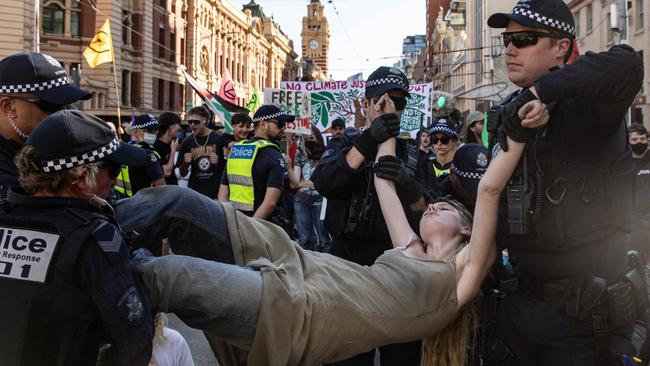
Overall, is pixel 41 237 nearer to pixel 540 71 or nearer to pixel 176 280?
pixel 176 280

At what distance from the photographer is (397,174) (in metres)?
3.38

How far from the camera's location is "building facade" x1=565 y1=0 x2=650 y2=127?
1950cm

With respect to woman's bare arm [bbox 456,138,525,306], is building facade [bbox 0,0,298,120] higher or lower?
higher

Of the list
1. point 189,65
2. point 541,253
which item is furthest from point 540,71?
point 189,65

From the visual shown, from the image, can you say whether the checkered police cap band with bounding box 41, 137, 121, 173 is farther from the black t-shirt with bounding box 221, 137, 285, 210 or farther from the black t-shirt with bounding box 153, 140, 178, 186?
the black t-shirt with bounding box 153, 140, 178, 186

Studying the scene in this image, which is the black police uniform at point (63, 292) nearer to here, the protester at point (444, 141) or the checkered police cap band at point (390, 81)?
the checkered police cap band at point (390, 81)

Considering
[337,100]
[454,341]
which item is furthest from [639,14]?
[454,341]

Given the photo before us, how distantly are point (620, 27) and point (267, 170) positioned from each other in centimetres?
1672

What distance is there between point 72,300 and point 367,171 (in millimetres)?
1946

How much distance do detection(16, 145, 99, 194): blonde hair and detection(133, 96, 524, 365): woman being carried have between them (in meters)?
0.40

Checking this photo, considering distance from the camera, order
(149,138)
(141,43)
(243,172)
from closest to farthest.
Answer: (243,172) < (149,138) < (141,43)

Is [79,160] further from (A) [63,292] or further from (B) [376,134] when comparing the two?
(B) [376,134]

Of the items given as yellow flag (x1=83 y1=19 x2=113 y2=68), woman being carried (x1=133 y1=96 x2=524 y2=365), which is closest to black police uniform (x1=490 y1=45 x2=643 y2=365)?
woman being carried (x1=133 y1=96 x2=524 y2=365)

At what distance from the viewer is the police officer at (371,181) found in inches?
137
